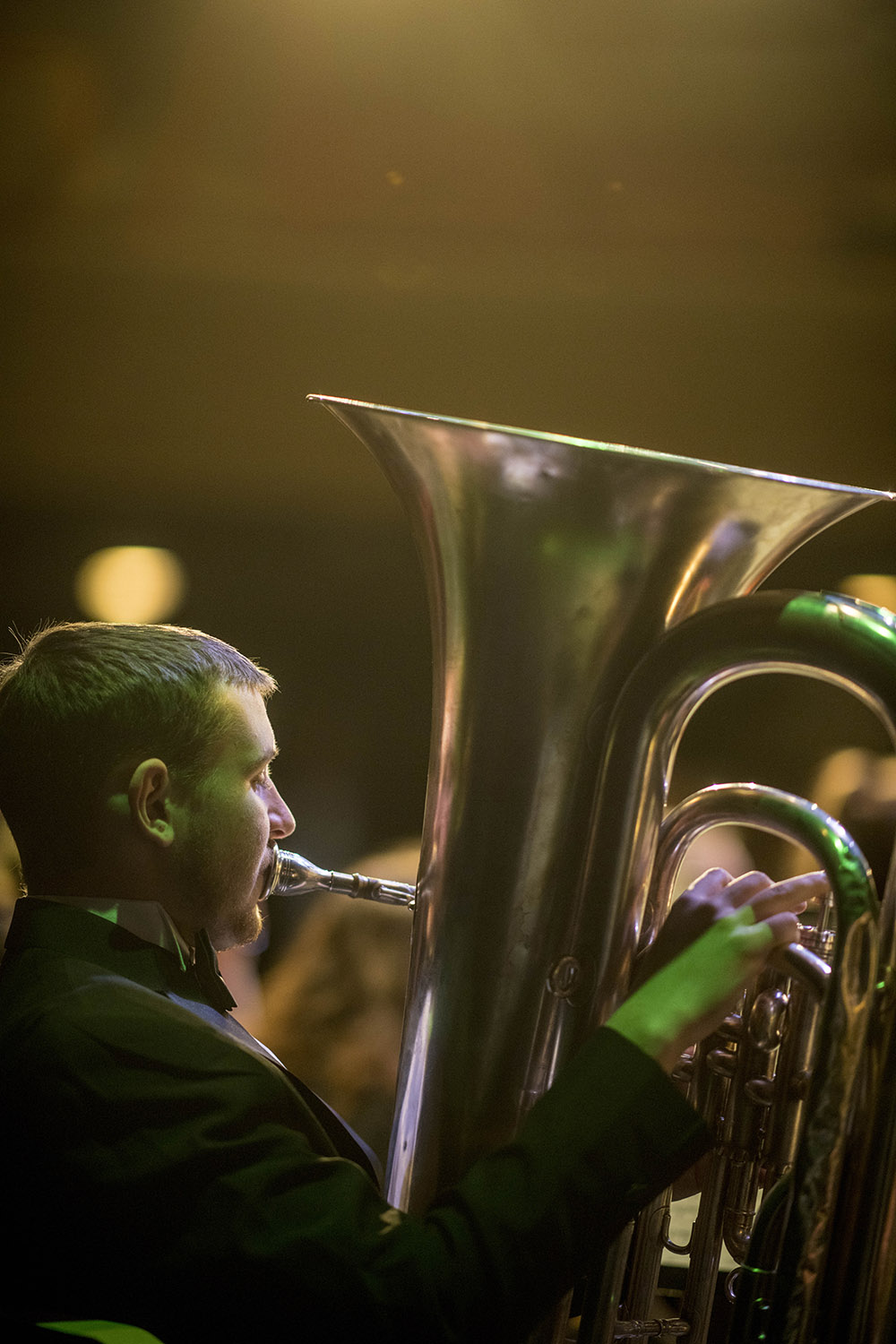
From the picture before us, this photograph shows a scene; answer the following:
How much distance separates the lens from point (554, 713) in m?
1.05

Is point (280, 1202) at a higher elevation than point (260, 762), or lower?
lower

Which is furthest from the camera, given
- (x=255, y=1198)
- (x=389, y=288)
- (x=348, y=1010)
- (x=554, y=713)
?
(x=389, y=288)

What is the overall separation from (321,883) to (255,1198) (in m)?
0.44

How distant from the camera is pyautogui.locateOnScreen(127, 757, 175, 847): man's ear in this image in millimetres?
1125

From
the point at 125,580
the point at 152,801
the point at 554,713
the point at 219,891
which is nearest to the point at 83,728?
the point at 152,801

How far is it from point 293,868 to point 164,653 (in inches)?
11.4

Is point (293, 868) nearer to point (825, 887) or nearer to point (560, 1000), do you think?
point (560, 1000)

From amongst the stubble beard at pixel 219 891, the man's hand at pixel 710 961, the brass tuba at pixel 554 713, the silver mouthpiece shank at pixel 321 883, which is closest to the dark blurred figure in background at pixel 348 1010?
the silver mouthpiece shank at pixel 321 883

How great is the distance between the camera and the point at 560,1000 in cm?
102

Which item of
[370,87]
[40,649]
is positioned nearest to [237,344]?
[370,87]

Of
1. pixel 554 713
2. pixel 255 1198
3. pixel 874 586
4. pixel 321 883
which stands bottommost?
pixel 255 1198

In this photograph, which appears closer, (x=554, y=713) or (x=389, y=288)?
(x=554, y=713)

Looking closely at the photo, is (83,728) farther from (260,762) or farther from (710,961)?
(710,961)

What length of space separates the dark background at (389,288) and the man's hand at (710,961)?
2.39 metres
